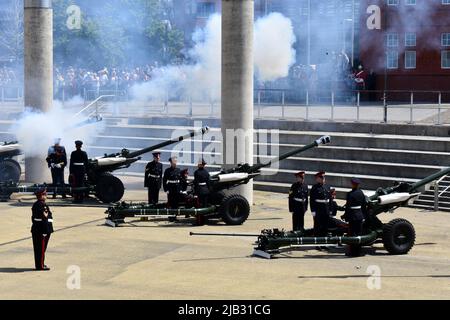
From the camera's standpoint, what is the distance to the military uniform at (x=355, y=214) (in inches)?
756

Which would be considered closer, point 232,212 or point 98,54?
point 232,212

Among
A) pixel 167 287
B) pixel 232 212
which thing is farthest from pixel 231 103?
pixel 167 287

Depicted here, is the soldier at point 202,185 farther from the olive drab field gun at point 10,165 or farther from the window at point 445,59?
the window at point 445,59

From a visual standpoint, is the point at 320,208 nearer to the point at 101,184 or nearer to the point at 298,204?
the point at 298,204

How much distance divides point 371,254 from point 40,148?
13919 mm

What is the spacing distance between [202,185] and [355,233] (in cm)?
466

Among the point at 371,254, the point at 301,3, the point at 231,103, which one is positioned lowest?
the point at 371,254

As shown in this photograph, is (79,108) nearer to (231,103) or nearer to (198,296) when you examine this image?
(231,103)

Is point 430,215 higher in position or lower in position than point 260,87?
lower

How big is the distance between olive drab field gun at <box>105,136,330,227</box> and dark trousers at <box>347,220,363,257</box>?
13.8ft

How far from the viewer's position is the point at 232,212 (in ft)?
75.5

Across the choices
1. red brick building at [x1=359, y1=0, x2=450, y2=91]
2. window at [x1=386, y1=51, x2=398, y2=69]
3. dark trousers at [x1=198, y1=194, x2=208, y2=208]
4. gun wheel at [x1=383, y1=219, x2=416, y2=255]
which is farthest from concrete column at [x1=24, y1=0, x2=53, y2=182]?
gun wheel at [x1=383, y1=219, x2=416, y2=255]

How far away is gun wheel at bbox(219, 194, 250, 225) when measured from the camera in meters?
22.9

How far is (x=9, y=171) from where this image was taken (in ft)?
98.1
